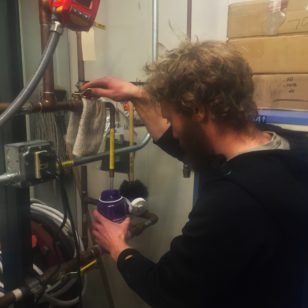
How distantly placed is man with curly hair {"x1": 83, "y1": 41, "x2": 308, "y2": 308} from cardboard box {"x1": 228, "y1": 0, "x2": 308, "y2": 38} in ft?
1.09

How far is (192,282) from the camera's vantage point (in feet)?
2.47

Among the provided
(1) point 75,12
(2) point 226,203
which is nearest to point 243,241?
(2) point 226,203

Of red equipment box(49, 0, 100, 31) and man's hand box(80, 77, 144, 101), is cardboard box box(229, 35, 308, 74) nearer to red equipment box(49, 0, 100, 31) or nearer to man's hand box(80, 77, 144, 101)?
man's hand box(80, 77, 144, 101)

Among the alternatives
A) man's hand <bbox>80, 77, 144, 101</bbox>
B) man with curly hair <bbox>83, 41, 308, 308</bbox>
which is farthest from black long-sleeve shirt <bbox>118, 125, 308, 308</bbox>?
man's hand <bbox>80, 77, 144, 101</bbox>

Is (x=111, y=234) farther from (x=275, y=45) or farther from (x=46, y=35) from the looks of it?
(x=275, y=45)

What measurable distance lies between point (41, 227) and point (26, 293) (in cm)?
38

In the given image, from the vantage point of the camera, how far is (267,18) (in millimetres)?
1153

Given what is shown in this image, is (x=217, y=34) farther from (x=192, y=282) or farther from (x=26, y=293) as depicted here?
(x=26, y=293)

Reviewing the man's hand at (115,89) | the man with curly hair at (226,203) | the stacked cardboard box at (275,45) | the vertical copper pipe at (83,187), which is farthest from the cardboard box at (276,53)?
the vertical copper pipe at (83,187)

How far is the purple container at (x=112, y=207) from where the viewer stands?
40.2 inches

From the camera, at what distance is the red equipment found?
2.72 ft

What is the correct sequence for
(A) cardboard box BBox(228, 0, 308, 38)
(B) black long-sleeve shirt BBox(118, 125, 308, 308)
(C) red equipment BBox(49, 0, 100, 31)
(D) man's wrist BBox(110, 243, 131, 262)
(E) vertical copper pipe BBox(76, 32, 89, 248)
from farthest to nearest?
(E) vertical copper pipe BBox(76, 32, 89, 248) → (A) cardboard box BBox(228, 0, 308, 38) → (D) man's wrist BBox(110, 243, 131, 262) → (C) red equipment BBox(49, 0, 100, 31) → (B) black long-sleeve shirt BBox(118, 125, 308, 308)

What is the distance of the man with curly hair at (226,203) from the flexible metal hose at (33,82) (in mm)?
277

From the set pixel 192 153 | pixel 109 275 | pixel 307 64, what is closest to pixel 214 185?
pixel 192 153
